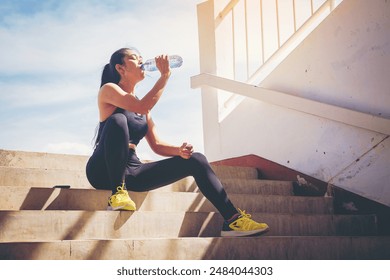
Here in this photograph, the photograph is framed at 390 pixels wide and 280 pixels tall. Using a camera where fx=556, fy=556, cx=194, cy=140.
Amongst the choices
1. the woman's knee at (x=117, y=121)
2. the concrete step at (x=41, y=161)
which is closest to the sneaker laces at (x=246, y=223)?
the woman's knee at (x=117, y=121)

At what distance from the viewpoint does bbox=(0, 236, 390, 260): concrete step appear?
2092 mm

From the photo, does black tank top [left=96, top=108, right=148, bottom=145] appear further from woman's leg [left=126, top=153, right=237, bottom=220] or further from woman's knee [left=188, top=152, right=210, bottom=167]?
woman's knee [left=188, top=152, right=210, bottom=167]

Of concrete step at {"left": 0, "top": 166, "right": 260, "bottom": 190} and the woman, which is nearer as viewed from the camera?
the woman

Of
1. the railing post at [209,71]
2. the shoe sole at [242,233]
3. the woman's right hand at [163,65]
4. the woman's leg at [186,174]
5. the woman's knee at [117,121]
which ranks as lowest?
the shoe sole at [242,233]

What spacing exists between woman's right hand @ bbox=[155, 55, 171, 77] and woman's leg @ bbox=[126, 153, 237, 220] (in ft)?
1.48

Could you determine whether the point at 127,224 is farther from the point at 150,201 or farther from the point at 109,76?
the point at 109,76

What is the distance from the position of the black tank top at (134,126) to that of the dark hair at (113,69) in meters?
0.23

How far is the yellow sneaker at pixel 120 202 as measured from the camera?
103 inches

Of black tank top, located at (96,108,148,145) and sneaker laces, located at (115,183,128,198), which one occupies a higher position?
black tank top, located at (96,108,148,145)

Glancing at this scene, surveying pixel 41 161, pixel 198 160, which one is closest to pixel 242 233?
pixel 198 160

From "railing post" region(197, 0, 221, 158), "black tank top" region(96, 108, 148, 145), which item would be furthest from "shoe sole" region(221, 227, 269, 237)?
"railing post" region(197, 0, 221, 158)

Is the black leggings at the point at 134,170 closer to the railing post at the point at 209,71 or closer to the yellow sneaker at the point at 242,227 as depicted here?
the yellow sneaker at the point at 242,227

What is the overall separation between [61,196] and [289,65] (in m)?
2.33

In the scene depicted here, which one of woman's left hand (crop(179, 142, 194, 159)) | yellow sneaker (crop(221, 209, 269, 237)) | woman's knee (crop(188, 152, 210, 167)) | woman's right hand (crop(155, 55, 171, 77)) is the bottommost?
yellow sneaker (crop(221, 209, 269, 237))
